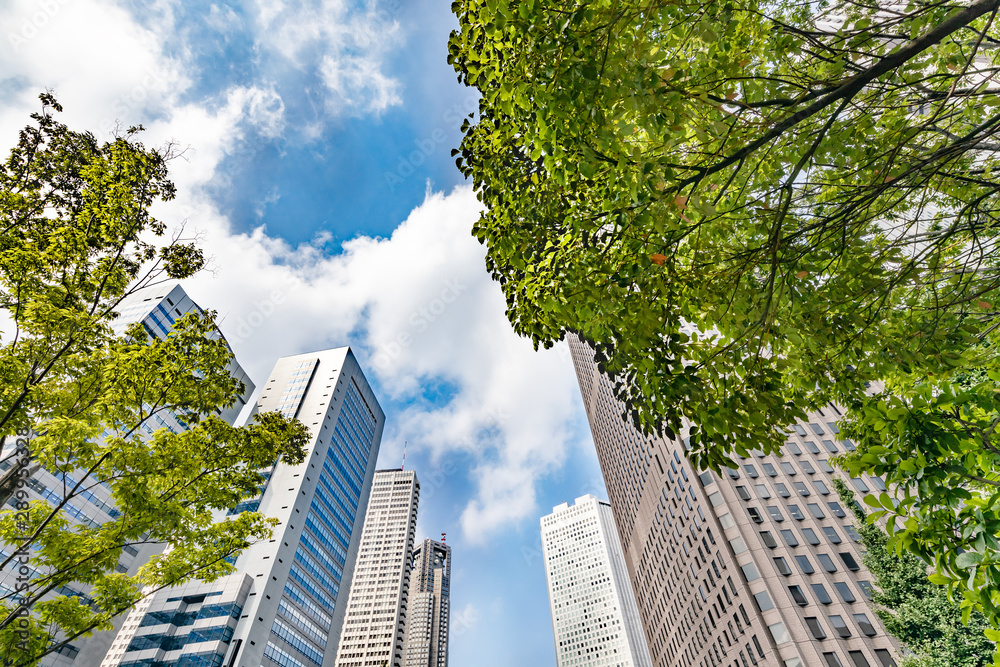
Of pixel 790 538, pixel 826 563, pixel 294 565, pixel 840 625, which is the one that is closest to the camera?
pixel 840 625

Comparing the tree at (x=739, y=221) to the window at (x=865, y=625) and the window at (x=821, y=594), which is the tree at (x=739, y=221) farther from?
the window at (x=821, y=594)

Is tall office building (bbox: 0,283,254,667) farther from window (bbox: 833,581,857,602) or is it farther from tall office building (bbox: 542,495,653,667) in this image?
tall office building (bbox: 542,495,653,667)

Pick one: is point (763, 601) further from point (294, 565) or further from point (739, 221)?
point (294, 565)

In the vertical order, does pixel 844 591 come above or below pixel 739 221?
above

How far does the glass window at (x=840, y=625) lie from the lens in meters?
29.7

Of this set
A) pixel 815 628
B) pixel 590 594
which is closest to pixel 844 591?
pixel 815 628

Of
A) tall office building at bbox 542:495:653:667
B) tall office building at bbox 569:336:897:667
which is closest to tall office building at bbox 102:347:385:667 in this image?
tall office building at bbox 569:336:897:667

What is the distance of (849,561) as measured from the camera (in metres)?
33.1

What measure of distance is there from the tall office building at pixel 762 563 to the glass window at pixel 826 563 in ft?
0.24

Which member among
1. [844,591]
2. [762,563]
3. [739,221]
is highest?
[762,563]

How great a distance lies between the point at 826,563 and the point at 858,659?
631 centimetres

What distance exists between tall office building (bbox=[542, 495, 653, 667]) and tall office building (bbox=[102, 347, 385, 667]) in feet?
405

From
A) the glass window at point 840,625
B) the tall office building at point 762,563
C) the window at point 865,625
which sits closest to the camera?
the window at point 865,625

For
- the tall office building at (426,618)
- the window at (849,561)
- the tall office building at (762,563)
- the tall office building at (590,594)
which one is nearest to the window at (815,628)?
the tall office building at (762,563)
